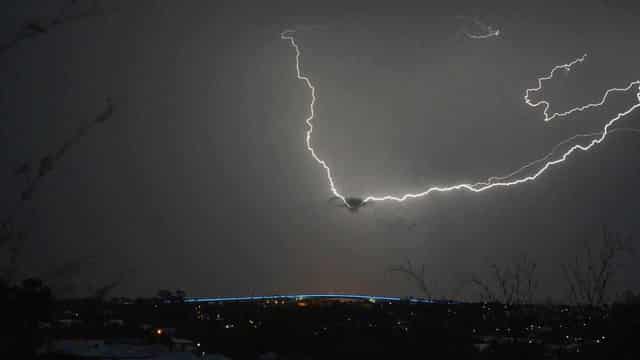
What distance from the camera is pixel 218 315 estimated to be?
4266cm

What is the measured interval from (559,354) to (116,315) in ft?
82.8

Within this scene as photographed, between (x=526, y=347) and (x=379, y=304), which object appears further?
(x=379, y=304)

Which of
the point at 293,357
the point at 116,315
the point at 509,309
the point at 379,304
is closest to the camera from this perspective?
the point at 293,357

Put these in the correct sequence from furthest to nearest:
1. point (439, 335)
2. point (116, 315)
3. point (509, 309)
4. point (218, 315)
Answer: point (218, 315) < point (116, 315) < point (509, 309) < point (439, 335)

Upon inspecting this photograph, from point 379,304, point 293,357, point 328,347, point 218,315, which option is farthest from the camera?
point 379,304

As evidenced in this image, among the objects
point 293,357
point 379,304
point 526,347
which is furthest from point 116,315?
point 526,347

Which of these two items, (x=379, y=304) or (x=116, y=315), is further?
(x=379, y=304)

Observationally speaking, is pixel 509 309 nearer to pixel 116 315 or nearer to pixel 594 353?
pixel 594 353

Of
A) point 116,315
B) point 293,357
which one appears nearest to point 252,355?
point 293,357

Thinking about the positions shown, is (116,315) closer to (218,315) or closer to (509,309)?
(218,315)

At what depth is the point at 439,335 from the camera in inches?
960

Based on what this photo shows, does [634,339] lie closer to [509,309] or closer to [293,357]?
[293,357]

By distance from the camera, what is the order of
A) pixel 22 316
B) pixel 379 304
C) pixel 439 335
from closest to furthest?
pixel 22 316 < pixel 439 335 < pixel 379 304

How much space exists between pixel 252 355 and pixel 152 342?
320cm
